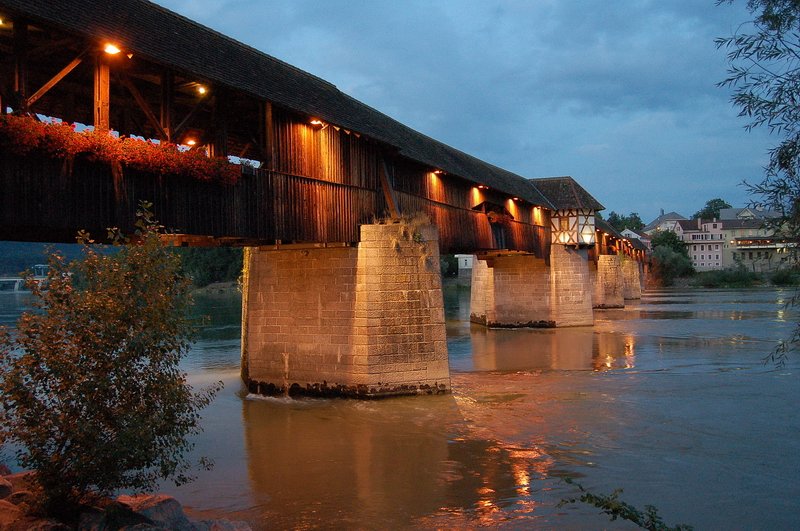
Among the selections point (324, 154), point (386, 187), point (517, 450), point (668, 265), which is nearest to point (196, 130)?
point (324, 154)

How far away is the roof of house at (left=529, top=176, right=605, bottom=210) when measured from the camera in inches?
1150

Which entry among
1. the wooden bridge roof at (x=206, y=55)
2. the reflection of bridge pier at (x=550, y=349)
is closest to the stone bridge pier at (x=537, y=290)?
the reflection of bridge pier at (x=550, y=349)

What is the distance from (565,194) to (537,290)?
18.3 feet

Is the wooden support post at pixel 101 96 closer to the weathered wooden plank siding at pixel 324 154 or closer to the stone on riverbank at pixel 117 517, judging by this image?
the weathered wooden plank siding at pixel 324 154

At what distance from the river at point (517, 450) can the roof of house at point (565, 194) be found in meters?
12.8

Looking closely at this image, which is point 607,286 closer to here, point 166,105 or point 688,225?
point 166,105

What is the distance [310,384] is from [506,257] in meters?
16.4

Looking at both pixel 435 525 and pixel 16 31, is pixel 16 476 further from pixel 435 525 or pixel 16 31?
pixel 16 31

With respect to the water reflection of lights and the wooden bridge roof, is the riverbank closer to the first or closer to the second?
the water reflection of lights

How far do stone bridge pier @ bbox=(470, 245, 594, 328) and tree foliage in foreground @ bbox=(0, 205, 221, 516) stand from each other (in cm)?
2261

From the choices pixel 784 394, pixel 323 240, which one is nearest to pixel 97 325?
pixel 323 240

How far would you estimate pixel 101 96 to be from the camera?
811 cm

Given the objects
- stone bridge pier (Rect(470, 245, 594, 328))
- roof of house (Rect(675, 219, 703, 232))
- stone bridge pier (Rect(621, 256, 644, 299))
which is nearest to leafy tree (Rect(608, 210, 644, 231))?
roof of house (Rect(675, 219, 703, 232))

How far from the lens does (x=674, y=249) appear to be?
8294 centimetres
